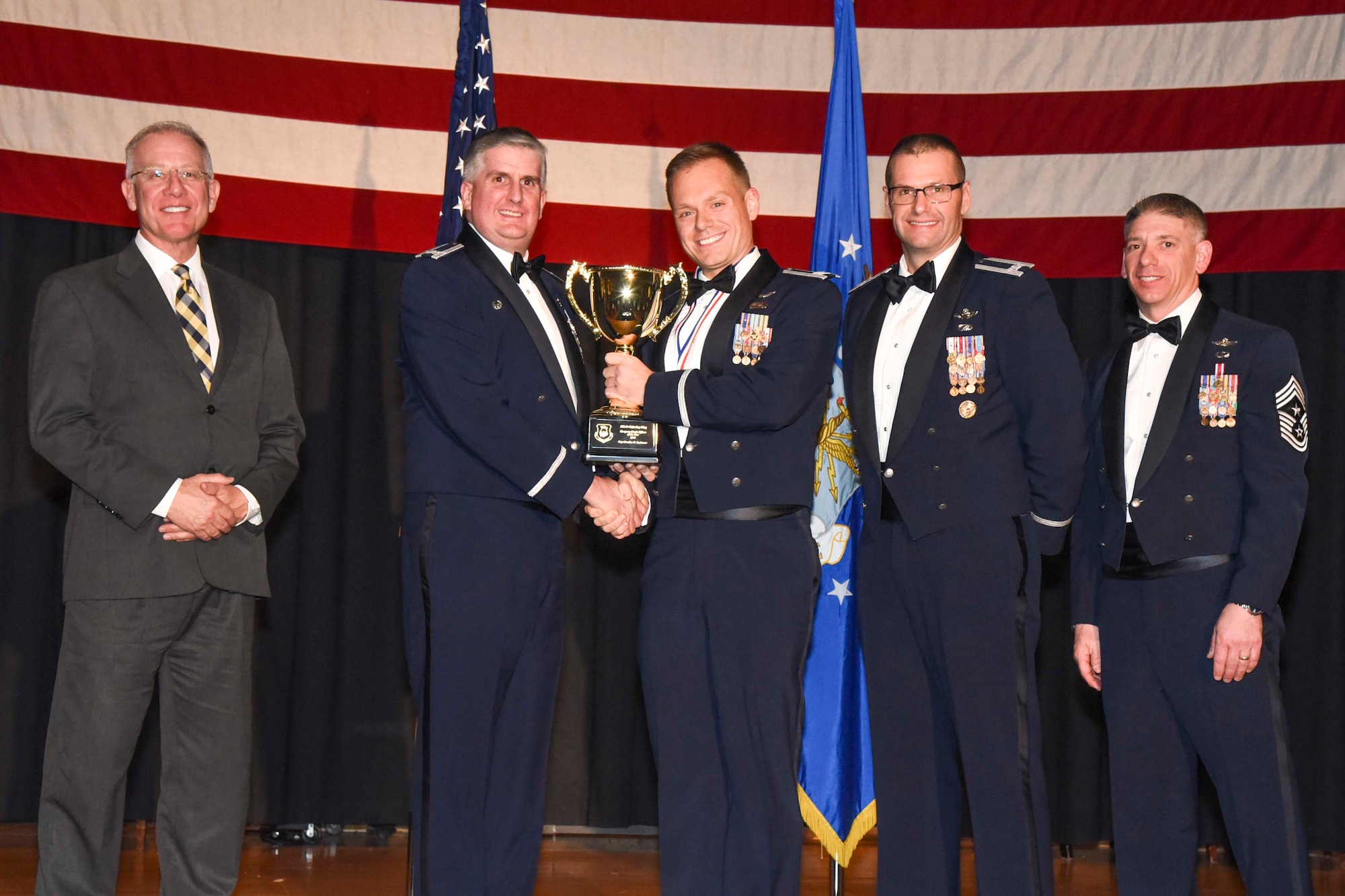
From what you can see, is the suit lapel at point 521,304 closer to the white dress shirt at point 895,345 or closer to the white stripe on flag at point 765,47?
the white dress shirt at point 895,345

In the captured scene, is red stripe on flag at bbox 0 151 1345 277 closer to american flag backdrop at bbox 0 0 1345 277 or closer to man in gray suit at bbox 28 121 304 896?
american flag backdrop at bbox 0 0 1345 277

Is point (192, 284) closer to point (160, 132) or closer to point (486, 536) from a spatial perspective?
point (160, 132)

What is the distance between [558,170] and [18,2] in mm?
2050

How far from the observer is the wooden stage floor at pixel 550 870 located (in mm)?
4328

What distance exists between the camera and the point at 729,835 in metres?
2.97

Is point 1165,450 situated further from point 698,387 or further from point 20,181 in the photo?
point 20,181

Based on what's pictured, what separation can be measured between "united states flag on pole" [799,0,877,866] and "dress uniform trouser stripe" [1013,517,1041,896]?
116cm

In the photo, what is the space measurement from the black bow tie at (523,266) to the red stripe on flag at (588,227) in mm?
1610

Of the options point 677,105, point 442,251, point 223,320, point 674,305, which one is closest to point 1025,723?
point 674,305

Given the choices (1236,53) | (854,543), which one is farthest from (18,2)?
(1236,53)

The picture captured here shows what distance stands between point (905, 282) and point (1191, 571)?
42.8 inches

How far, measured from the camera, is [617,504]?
3.08 meters

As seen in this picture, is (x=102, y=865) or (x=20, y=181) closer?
(x=102, y=865)

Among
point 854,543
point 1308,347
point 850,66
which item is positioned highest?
point 850,66
